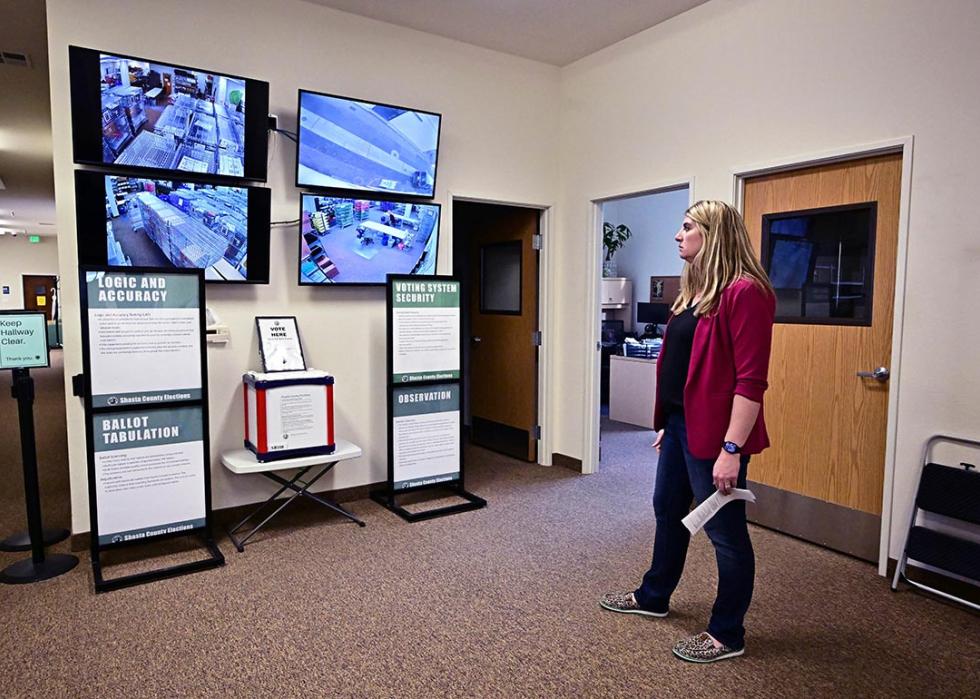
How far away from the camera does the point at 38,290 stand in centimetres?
1616

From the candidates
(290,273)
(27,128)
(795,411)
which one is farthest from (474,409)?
(27,128)

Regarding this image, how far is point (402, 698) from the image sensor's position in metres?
2.05

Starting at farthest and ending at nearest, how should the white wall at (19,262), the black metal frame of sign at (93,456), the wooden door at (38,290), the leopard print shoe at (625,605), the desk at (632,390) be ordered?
the wooden door at (38,290) → the white wall at (19,262) → the desk at (632,390) → the black metal frame of sign at (93,456) → the leopard print shoe at (625,605)

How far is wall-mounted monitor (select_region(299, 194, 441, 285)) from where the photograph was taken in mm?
3680

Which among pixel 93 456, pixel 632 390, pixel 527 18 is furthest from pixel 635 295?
pixel 93 456

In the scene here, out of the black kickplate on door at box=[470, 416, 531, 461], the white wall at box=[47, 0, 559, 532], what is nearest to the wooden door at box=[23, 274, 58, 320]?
the black kickplate on door at box=[470, 416, 531, 461]

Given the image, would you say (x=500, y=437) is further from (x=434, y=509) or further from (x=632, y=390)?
(x=632, y=390)

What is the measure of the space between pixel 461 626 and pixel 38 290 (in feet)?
59.0

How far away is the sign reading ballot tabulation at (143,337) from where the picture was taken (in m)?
2.86

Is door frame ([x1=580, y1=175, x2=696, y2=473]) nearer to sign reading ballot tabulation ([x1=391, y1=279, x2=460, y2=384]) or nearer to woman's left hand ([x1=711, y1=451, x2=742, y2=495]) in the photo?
sign reading ballot tabulation ([x1=391, y1=279, x2=460, y2=384])

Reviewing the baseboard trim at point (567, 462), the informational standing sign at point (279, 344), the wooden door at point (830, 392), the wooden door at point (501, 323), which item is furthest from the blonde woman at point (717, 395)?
the wooden door at point (501, 323)

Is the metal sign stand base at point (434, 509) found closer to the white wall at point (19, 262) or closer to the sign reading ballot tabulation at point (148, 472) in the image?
the sign reading ballot tabulation at point (148, 472)

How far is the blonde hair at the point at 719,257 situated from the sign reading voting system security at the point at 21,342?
2.84 m

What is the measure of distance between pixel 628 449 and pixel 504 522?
2.10m
